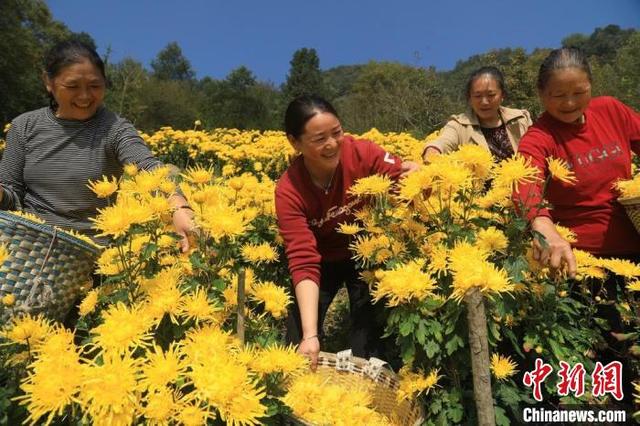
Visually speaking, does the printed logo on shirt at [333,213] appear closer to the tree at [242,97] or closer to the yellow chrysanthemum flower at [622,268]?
the yellow chrysanthemum flower at [622,268]

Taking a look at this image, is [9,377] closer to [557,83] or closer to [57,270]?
[57,270]

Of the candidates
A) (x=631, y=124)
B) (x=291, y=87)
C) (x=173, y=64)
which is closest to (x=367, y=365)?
(x=631, y=124)

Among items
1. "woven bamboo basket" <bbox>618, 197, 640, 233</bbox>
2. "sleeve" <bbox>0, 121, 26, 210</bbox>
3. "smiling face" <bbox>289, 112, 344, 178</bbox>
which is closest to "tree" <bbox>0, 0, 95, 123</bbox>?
"sleeve" <bbox>0, 121, 26, 210</bbox>

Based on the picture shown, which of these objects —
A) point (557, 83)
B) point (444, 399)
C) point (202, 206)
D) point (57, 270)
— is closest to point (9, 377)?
point (57, 270)

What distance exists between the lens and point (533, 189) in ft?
5.20

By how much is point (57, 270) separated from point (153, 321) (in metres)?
0.70

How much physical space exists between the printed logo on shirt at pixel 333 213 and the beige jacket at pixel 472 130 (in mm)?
1123

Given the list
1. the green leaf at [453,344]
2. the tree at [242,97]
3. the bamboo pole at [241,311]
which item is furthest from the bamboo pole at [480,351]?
the tree at [242,97]

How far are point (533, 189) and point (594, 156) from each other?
2.83ft

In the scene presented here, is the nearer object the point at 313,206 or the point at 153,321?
the point at 153,321

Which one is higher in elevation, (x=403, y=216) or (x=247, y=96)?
(x=247, y=96)

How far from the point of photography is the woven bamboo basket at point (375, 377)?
1.87m

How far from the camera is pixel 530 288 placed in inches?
66.8

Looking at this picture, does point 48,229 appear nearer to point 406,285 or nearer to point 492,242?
point 406,285
